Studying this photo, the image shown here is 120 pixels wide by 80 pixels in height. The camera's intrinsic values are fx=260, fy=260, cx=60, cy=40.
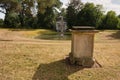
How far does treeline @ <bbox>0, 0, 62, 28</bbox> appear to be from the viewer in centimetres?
3678

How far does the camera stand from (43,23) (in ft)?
136

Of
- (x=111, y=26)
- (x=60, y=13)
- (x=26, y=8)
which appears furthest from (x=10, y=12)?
(x=111, y=26)

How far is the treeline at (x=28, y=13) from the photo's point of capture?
121 feet

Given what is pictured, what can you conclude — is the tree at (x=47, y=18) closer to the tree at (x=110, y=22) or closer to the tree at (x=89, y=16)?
the tree at (x=89, y=16)

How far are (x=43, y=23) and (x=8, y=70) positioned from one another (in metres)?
32.8

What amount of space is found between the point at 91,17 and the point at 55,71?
108 feet

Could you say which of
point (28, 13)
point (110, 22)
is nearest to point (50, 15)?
point (28, 13)

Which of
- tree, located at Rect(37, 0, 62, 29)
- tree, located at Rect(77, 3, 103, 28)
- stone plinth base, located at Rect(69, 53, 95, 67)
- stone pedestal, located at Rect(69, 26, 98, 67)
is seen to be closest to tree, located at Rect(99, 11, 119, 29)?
tree, located at Rect(77, 3, 103, 28)

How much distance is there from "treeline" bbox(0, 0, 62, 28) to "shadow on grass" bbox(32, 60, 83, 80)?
27.2m

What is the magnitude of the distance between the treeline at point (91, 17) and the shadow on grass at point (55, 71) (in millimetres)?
31554

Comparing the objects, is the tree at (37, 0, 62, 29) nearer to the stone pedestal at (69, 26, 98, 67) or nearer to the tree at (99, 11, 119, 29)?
the tree at (99, 11, 119, 29)

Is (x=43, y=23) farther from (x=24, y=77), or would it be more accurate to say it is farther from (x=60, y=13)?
(x=24, y=77)

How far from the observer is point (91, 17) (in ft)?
135

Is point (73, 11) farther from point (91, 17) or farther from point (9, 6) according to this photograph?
point (9, 6)
